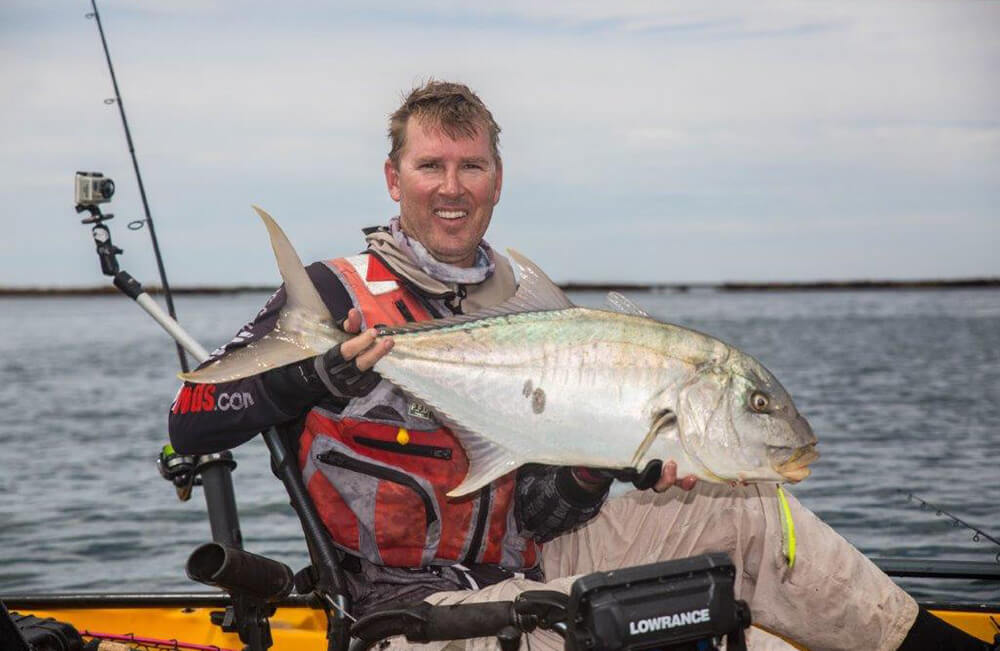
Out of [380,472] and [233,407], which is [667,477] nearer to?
[380,472]

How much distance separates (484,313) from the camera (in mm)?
3576

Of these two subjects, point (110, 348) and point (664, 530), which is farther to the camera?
point (110, 348)

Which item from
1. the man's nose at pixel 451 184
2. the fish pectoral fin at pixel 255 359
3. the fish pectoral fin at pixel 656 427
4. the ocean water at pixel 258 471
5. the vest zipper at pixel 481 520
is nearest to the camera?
the fish pectoral fin at pixel 656 427

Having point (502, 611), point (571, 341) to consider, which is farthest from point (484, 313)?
point (502, 611)

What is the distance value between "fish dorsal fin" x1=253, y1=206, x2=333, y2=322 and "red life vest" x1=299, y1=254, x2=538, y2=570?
45 cm

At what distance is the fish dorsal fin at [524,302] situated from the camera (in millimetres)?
3531

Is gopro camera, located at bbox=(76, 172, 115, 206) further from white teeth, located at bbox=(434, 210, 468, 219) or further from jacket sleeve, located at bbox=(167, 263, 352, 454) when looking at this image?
white teeth, located at bbox=(434, 210, 468, 219)

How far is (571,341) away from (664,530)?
48.8 inches

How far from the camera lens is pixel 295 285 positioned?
11.1ft

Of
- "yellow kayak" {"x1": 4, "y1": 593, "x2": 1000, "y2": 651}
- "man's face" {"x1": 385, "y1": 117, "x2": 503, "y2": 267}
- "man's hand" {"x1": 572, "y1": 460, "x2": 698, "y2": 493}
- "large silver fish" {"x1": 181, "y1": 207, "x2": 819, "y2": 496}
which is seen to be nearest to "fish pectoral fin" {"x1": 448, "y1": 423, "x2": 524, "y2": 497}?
"large silver fish" {"x1": 181, "y1": 207, "x2": 819, "y2": 496}

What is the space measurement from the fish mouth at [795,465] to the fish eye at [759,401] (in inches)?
6.3

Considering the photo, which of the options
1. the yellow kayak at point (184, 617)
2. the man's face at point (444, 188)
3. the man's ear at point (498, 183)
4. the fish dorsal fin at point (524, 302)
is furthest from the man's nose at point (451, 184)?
the yellow kayak at point (184, 617)

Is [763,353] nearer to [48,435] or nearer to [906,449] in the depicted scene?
[906,449]

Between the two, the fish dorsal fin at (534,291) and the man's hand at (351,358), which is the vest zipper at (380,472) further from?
the fish dorsal fin at (534,291)
